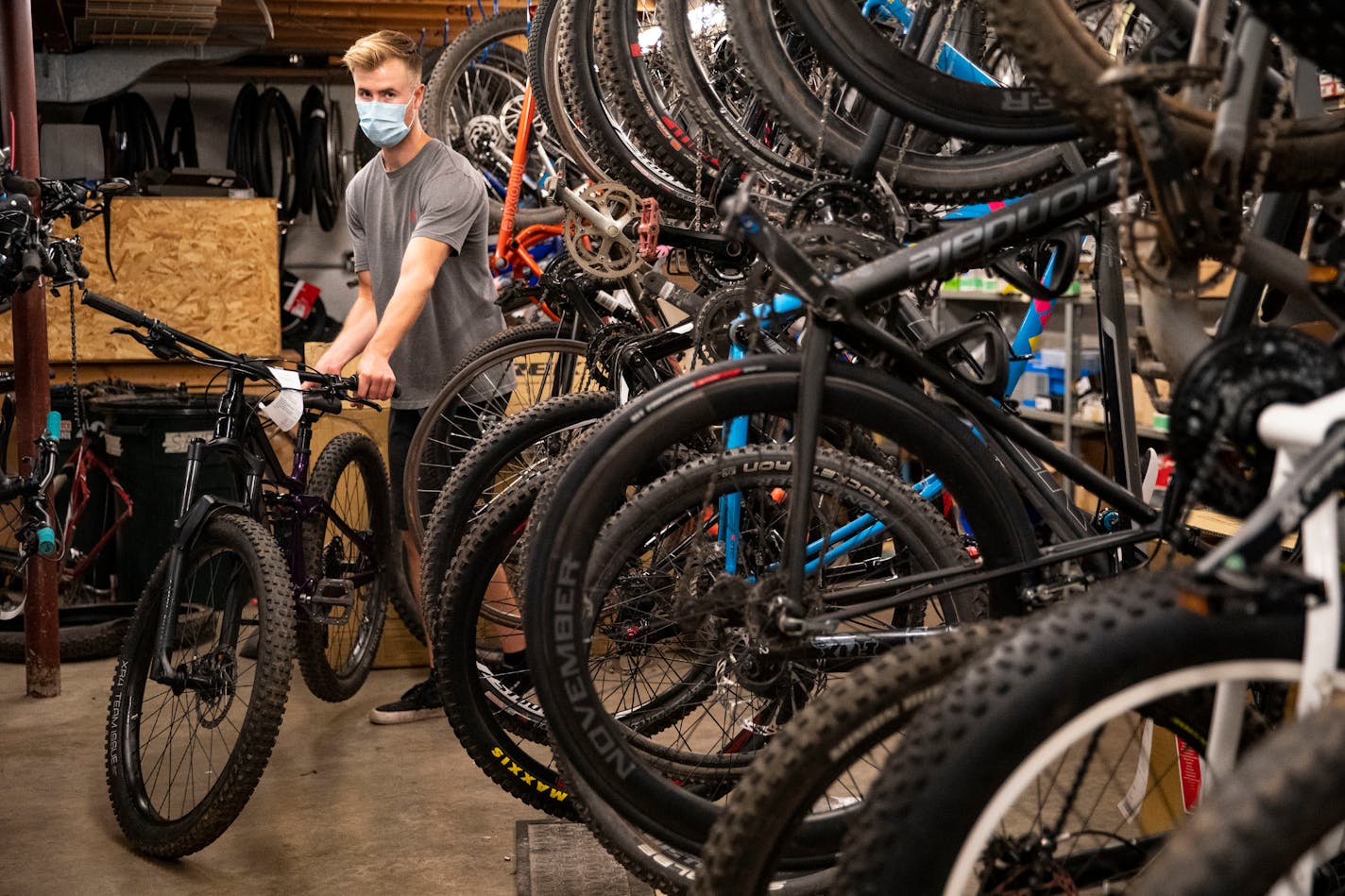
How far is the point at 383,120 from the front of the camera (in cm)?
375

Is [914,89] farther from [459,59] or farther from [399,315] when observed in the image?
[459,59]

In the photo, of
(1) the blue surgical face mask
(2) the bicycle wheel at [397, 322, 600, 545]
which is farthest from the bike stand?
(1) the blue surgical face mask

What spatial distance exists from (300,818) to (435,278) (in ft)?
5.11

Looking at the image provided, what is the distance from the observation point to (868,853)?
1114mm

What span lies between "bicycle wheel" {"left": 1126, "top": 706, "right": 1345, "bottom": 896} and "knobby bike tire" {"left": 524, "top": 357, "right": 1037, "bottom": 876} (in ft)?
2.84

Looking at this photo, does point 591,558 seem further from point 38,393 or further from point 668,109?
point 38,393

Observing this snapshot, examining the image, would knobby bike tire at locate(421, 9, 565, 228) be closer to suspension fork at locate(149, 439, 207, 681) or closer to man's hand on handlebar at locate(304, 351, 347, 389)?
man's hand on handlebar at locate(304, 351, 347, 389)

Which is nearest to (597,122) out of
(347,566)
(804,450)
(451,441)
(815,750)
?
(451,441)

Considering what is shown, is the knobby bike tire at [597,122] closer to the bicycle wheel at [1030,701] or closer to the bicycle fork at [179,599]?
the bicycle fork at [179,599]

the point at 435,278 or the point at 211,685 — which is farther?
the point at 435,278

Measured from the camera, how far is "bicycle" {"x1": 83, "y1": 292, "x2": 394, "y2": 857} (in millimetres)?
3041

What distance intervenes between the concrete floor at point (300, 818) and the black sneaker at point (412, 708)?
0.09 feet

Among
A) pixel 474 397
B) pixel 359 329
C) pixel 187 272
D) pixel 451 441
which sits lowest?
pixel 451 441

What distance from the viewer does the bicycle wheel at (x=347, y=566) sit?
12.5ft
